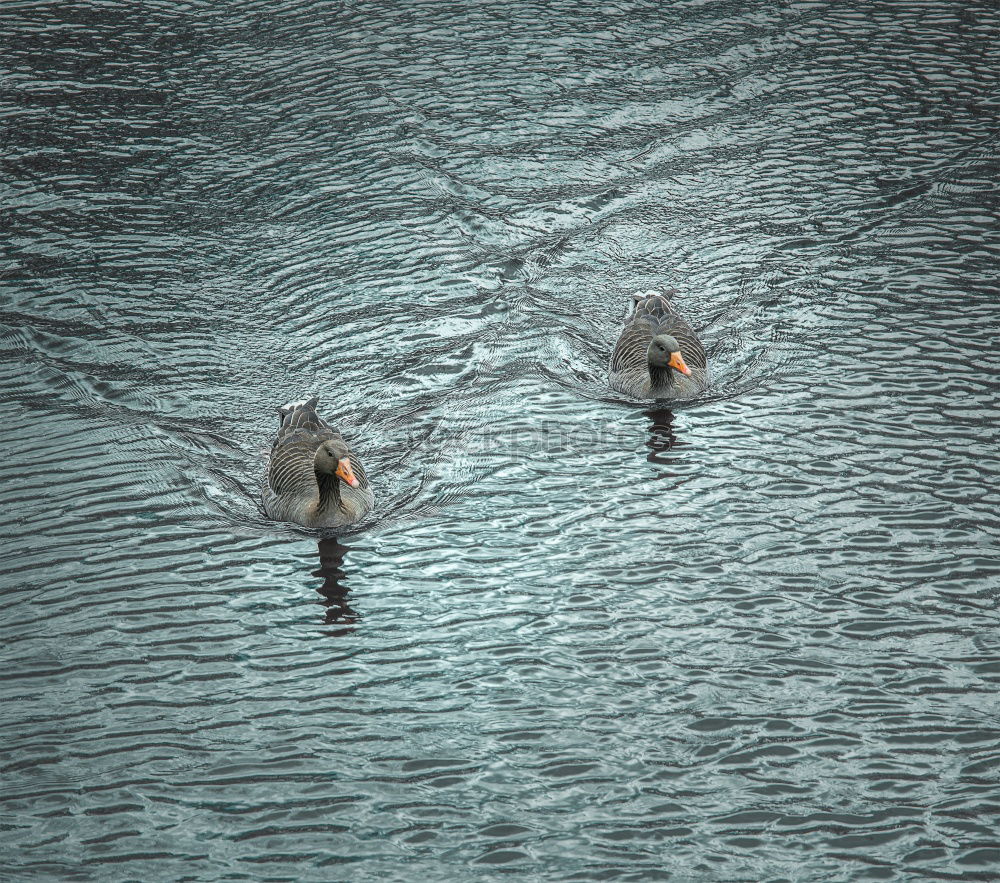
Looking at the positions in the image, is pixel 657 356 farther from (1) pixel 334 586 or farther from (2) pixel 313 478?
(1) pixel 334 586

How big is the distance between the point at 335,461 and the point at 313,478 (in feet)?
2.26

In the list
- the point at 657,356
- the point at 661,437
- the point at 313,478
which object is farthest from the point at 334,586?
the point at 657,356

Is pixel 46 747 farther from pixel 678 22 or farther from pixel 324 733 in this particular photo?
pixel 678 22

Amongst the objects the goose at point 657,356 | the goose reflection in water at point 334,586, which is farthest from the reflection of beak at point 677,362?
the goose reflection in water at point 334,586

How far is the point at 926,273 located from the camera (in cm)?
1859

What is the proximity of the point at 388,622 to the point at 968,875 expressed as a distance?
5980mm

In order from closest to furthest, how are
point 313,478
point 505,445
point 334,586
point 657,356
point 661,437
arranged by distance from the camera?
point 334,586 < point 313,478 < point 505,445 < point 661,437 < point 657,356

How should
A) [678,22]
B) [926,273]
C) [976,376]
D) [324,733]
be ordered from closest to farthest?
[324,733] → [976,376] → [926,273] → [678,22]

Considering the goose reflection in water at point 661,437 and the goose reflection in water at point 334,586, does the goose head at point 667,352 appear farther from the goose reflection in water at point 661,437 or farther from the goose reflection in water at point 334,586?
the goose reflection in water at point 334,586

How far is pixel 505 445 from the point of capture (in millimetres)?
15742

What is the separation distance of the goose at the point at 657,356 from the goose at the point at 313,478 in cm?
419

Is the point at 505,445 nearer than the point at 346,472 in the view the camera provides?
No

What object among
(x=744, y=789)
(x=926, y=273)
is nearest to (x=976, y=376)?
(x=926, y=273)

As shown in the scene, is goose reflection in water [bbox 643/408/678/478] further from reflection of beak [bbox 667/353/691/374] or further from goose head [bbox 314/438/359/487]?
goose head [bbox 314/438/359/487]
